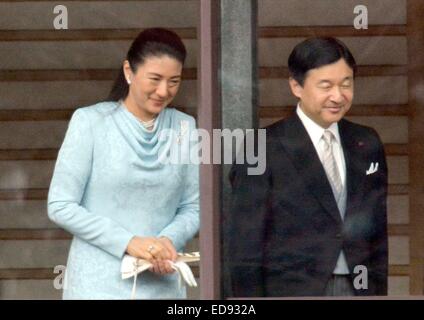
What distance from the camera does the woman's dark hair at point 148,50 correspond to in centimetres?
684

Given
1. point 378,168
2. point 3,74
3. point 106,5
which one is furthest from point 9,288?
point 378,168

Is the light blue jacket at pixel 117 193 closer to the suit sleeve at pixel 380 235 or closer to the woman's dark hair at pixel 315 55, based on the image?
the woman's dark hair at pixel 315 55

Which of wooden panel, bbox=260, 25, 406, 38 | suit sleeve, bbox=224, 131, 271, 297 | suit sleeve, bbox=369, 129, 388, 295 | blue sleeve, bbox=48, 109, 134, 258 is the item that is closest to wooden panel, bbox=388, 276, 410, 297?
suit sleeve, bbox=369, 129, 388, 295

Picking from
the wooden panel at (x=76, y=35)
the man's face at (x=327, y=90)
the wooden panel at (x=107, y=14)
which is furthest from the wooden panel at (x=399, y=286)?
the wooden panel at (x=76, y=35)

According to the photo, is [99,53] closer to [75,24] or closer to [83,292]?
[75,24]

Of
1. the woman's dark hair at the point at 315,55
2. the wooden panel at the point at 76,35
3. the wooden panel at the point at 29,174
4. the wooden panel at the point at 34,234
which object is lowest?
the wooden panel at the point at 34,234

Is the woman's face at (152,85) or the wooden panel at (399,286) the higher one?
the woman's face at (152,85)

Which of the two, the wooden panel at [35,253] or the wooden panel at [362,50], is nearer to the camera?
the wooden panel at [362,50]

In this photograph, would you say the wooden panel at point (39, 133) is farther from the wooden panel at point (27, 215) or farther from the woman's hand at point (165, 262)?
the woman's hand at point (165, 262)

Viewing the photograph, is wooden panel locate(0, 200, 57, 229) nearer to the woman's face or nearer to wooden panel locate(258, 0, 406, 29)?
the woman's face

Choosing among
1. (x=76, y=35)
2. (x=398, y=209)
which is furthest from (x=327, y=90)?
(x=76, y=35)

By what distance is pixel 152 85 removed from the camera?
686 cm

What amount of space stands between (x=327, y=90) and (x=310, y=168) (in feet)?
1.33

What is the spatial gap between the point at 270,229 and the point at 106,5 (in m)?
1.42
